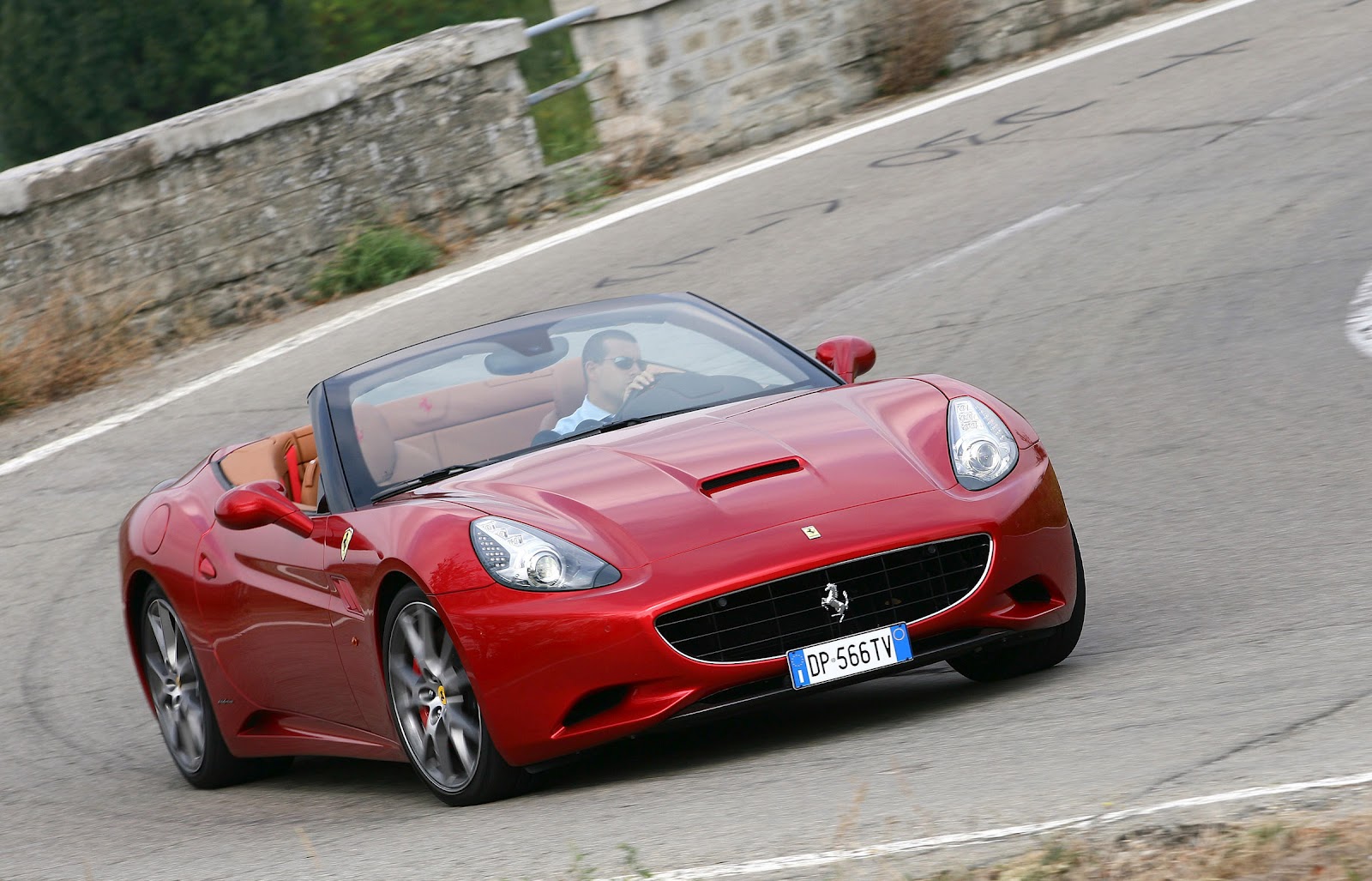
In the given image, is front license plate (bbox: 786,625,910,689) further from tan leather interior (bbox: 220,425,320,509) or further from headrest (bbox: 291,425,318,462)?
headrest (bbox: 291,425,318,462)

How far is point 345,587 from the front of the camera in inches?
223

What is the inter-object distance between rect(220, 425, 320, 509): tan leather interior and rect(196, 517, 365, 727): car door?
445 mm

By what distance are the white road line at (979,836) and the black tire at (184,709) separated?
3.12 meters

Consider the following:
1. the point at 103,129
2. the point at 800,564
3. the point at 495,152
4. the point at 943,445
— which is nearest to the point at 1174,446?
the point at 943,445

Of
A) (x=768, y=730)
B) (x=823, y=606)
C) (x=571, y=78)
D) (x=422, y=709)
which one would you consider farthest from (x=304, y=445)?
(x=571, y=78)

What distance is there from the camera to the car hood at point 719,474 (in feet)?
17.2

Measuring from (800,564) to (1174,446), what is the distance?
383 centimetres

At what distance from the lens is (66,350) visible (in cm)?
1436

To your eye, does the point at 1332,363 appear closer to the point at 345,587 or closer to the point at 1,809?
the point at 345,587

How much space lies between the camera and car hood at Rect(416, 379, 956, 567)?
524 cm

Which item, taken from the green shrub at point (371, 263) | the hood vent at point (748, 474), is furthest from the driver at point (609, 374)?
the green shrub at point (371, 263)

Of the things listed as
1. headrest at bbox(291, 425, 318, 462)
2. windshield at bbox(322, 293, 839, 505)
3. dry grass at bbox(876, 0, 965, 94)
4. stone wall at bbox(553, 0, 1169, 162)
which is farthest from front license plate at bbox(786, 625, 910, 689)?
dry grass at bbox(876, 0, 965, 94)

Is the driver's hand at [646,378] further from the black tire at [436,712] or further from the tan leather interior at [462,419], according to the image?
the black tire at [436,712]

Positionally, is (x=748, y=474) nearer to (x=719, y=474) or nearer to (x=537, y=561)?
(x=719, y=474)
